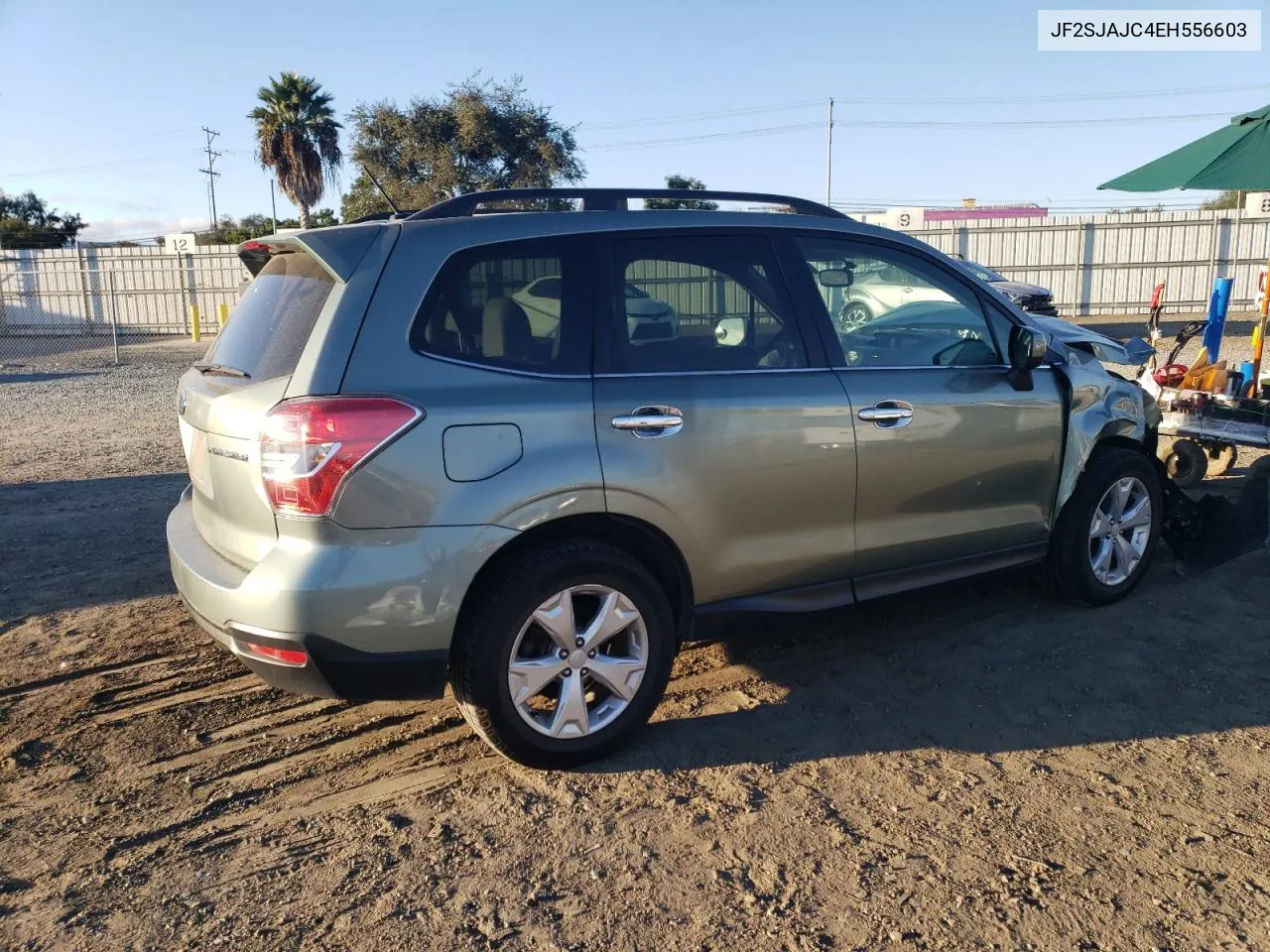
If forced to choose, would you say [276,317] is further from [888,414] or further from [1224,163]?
[1224,163]

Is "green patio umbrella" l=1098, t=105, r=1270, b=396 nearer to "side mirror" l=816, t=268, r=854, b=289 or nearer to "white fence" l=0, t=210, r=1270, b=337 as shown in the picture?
"side mirror" l=816, t=268, r=854, b=289

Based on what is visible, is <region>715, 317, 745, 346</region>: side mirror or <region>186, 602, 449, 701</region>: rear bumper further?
<region>715, 317, 745, 346</region>: side mirror

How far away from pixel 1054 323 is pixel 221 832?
23.6 feet

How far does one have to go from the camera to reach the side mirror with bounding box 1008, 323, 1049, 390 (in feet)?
14.2

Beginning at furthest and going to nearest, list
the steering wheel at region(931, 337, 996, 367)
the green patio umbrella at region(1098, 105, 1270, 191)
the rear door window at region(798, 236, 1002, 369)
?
the green patio umbrella at region(1098, 105, 1270, 191) < the steering wheel at region(931, 337, 996, 367) < the rear door window at region(798, 236, 1002, 369)

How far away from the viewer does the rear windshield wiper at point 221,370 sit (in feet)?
11.3

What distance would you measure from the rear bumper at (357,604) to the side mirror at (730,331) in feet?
3.72

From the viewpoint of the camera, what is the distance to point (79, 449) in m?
9.39

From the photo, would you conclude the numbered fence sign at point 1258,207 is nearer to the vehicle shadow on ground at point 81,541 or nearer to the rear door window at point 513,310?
the vehicle shadow on ground at point 81,541

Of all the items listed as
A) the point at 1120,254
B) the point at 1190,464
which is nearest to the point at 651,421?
the point at 1190,464

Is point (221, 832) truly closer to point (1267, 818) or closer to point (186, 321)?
point (1267, 818)

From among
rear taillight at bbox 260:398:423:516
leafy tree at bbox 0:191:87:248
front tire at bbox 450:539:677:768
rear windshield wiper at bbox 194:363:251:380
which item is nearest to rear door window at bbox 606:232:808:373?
front tire at bbox 450:539:677:768

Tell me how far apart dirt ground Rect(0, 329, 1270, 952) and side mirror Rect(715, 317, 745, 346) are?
1.08 metres

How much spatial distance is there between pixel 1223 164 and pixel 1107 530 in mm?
3694
